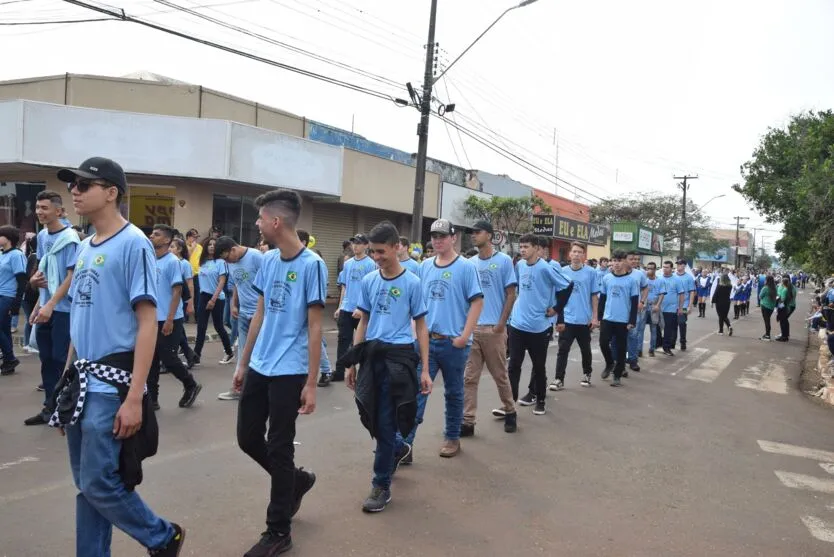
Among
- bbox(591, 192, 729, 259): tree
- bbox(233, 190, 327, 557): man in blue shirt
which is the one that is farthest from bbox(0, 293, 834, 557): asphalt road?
bbox(591, 192, 729, 259): tree

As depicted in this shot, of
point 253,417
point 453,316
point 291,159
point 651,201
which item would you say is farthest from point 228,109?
point 651,201

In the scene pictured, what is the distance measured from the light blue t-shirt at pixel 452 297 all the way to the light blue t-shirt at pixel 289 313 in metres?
A: 1.74

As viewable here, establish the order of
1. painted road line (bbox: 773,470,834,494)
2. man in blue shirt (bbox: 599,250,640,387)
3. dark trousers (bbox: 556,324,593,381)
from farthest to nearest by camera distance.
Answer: man in blue shirt (bbox: 599,250,640,387), dark trousers (bbox: 556,324,593,381), painted road line (bbox: 773,470,834,494)

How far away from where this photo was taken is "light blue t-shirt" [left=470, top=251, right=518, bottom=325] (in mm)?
6070

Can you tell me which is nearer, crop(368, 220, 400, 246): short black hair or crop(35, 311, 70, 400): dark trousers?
crop(368, 220, 400, 246): short black hair

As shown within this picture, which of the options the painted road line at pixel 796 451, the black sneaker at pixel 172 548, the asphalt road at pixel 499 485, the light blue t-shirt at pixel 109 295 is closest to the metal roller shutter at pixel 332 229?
the asphalt road at pixel 499 485

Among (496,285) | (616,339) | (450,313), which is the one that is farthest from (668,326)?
(450,313)

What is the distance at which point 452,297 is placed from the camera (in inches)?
208

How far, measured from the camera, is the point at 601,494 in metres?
4.70

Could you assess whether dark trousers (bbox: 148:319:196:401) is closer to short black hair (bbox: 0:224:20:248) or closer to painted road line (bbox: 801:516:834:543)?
short black hair (bbox: 0:224:20:248)

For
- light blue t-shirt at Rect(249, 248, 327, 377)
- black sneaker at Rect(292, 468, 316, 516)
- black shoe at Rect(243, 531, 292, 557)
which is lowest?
black shoe at Rect(243, 531, 292, 557)

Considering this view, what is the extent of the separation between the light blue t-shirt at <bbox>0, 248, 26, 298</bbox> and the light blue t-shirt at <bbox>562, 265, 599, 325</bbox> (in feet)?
22.4

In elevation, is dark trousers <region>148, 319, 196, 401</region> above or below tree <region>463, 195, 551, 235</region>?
below

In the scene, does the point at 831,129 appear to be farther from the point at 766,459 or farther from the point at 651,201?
the point at 651,201
